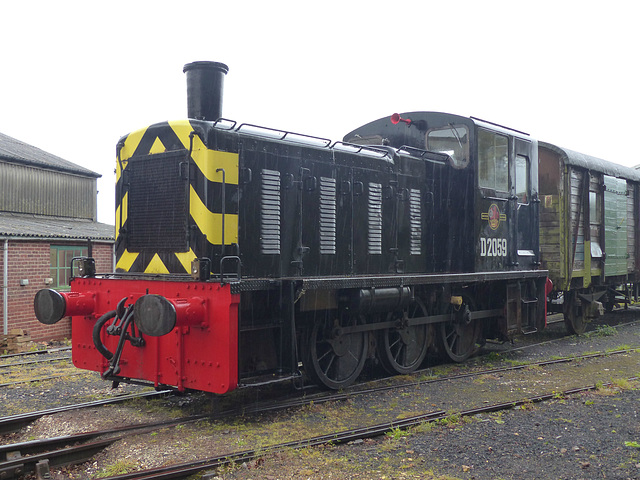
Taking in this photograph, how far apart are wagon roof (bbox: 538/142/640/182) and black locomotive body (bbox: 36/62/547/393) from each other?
9.58 ft

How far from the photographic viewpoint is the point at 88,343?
20.2ft

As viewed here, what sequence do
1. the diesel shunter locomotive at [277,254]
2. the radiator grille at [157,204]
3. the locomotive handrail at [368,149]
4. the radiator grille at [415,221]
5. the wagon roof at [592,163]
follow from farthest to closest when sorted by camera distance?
the wagon roof at [592,163]
the radiator grille at [415,221]
the locomotive handrail at [368,149]
the radiator grille at [157,204]
the diesel shunter locomotive at [277,254]

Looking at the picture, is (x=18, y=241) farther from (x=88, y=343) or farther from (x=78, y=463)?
(x=78, y=463)

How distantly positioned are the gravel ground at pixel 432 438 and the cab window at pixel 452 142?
297cm

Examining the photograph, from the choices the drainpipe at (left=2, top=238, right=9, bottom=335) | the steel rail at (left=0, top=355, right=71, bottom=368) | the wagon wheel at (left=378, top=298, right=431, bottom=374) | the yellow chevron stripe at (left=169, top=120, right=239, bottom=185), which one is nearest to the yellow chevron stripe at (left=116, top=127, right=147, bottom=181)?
the yellow chevron stripe at (left=169, top=120, right=239, bottom=185)

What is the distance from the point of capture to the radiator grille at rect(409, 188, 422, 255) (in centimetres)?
779

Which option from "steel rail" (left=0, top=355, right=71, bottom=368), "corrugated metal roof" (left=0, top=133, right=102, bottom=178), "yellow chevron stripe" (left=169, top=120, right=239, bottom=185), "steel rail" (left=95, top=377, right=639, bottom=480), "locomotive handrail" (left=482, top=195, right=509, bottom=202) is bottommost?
"steel rail" (left=0, top=355, right=71, bottom=368)

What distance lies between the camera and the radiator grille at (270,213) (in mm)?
6086

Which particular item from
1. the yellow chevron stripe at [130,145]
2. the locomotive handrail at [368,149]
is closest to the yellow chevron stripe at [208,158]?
the yellow chevron stripe at [130,145]

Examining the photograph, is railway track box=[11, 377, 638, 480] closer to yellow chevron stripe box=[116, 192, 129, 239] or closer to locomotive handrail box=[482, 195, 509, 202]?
yellow chevron stripe box=[116, 192, 129, 239]

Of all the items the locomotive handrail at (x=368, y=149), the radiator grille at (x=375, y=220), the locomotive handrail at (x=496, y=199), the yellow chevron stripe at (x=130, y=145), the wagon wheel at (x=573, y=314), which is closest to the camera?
the yellow chevron stripe at (x=130, y=145)

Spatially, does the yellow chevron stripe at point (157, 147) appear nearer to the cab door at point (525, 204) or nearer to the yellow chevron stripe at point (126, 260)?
the yellow chevron stripe at point (126, 260)

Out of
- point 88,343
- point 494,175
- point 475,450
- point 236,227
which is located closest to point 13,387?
point 88,343

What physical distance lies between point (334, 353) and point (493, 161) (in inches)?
145
